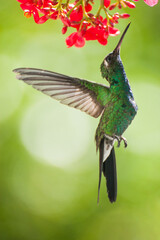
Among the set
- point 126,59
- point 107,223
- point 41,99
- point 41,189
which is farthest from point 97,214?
point 126,59

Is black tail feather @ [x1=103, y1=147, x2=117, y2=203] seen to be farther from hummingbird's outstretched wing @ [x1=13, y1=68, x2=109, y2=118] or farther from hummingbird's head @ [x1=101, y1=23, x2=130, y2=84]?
hummingbird's head @ [x1=101, y1=23, x2=130, y2=84]

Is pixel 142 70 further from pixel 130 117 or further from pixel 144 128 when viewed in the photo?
pixel 130 117

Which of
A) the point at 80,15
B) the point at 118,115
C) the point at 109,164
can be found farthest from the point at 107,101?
the point at 80,15

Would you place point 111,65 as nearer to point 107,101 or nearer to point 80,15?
point 107,101

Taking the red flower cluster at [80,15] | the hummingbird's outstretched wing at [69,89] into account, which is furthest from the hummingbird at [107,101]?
the red flower cluster at [80,15]

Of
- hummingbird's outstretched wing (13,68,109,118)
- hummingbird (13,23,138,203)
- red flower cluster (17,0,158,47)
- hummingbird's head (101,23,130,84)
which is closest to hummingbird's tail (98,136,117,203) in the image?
hummingbird (13,23,138,203)

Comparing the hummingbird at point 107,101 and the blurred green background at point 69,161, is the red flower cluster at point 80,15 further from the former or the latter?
the blurred green background at point 69,161
